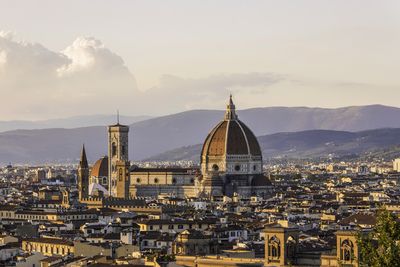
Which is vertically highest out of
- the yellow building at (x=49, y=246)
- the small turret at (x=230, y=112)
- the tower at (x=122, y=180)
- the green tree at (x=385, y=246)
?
the small turret at (x=230, y=112)

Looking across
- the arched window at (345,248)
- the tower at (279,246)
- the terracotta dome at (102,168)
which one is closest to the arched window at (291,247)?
the tower at (279,246)

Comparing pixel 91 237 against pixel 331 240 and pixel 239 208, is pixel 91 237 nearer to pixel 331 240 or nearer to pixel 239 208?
pixel 331 240

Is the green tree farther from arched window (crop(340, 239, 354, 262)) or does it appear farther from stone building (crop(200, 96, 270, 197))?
stone building (crop(200, 96, 270, 197))

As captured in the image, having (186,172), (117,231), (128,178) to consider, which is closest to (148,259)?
(117,231)

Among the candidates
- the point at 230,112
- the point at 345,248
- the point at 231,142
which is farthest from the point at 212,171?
the point at 345,248

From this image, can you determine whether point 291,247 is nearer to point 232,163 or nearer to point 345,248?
point 345,248

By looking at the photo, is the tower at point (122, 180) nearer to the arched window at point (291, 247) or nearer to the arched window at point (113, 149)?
the arched window at point (113, 149)
